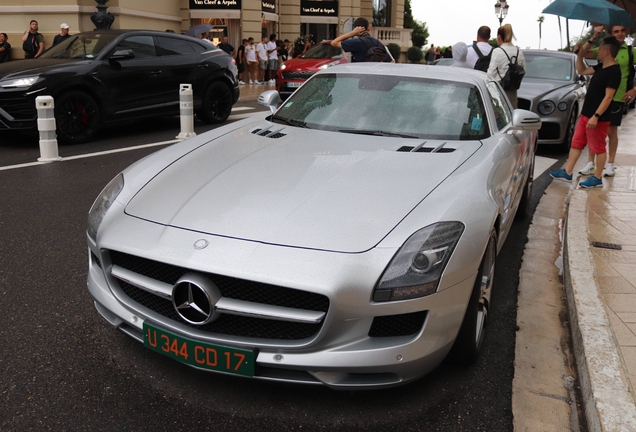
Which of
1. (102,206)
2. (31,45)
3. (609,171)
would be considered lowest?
(609,171)

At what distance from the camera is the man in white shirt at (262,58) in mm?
24109

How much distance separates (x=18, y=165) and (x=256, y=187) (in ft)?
19.1

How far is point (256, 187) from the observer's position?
3.21 metres

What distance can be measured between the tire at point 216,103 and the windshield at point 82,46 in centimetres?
192

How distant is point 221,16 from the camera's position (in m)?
27.3

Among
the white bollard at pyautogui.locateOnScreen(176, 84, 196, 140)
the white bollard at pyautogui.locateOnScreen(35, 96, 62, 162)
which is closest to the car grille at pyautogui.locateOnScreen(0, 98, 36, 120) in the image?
the white bollard at pyautogui.locateOnScreen(35, 96, 62, 162)

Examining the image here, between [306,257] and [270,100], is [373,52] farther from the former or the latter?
[306,257]

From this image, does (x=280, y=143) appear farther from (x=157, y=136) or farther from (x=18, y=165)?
(x=157, y=136)

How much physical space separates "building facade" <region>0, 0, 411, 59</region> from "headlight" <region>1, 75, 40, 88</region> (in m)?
11.2

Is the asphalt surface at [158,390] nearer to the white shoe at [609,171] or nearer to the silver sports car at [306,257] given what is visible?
the silver sports car at [306,257]

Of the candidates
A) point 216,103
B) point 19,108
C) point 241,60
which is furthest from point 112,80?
point 241,60

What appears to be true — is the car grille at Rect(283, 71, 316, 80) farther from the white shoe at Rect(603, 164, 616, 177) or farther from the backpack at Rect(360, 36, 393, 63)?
the white shoe at Rect(603, 164, 616, 177)

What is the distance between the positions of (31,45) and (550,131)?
13.9 m

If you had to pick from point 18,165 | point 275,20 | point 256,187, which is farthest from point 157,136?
point 275,20
